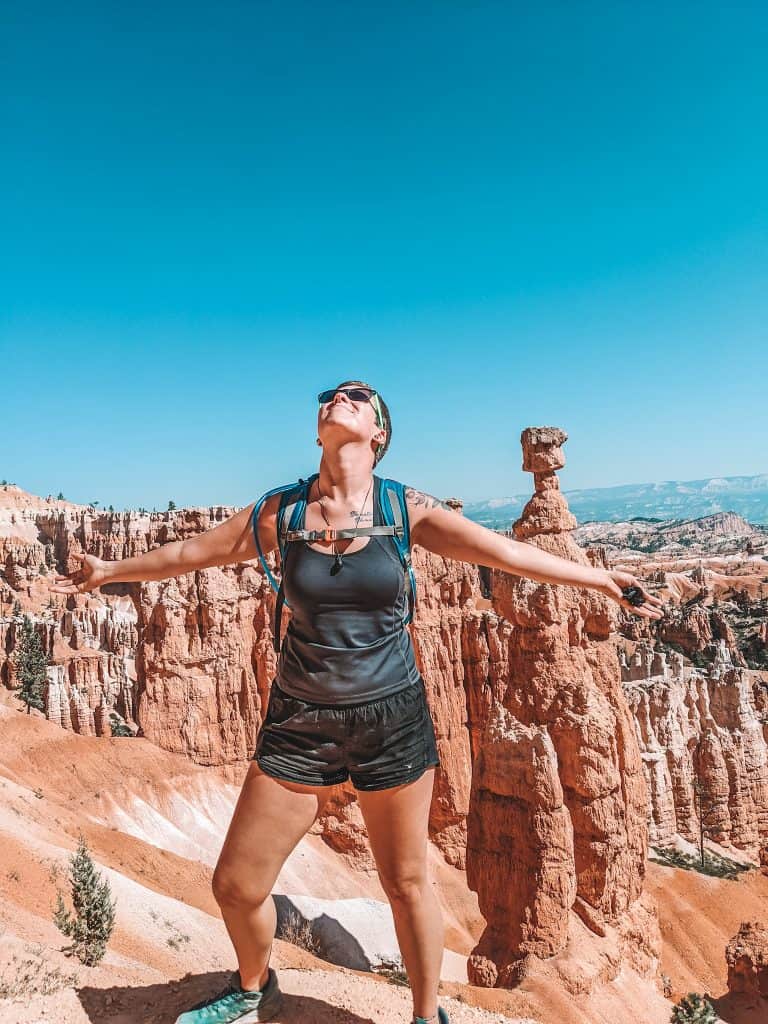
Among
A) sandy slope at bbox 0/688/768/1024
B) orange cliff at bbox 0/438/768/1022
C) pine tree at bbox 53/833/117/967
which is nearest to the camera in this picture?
sandy slope at bbox 0/688/768/1024

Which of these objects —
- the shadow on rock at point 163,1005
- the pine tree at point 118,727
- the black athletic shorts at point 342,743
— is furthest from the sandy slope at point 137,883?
the pine tree at point 118,727

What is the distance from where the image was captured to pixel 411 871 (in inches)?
136

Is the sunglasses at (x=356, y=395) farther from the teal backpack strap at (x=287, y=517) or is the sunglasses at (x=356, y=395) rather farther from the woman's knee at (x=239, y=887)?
the woman's knee at (x=239, y=887)

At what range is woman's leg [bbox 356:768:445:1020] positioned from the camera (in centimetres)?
341

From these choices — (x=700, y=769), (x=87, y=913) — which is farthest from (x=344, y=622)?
(x=700, y=769)

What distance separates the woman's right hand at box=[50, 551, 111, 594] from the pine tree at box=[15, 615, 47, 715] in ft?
76.7

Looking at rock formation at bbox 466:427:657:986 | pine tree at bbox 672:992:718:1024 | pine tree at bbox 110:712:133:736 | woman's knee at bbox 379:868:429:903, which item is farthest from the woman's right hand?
pine tree at bbox 110:712:133:736

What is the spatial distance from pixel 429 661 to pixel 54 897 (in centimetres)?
1400

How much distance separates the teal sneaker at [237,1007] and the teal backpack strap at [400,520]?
2.12 m

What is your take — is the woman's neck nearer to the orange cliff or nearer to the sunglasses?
the sunglasses

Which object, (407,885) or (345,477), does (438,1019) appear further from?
(345,477)

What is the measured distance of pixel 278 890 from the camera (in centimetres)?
1758

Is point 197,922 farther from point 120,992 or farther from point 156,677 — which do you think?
point 156,677

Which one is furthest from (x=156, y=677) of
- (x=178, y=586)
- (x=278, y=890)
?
(x=278, y=890)
